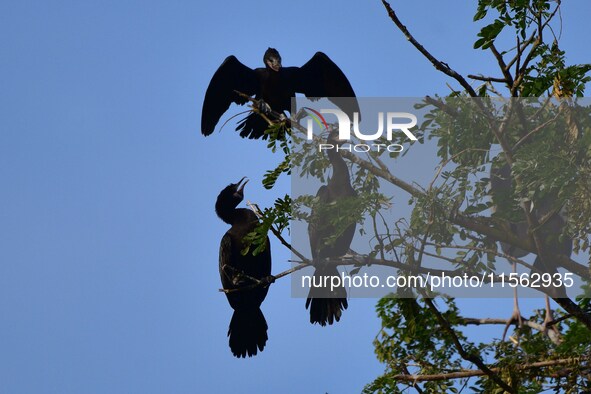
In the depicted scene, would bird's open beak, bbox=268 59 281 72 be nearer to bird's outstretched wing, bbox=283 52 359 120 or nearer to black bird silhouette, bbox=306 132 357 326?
bird's outstretched wing, bbox=283 52 359 120

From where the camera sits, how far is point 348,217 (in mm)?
7918

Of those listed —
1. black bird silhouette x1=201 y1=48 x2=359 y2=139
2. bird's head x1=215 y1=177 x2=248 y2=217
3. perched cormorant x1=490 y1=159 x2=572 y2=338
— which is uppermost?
black bird silhouette x1=201 y1=48 x2=359 y2=139

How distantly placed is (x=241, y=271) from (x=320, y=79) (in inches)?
92.6

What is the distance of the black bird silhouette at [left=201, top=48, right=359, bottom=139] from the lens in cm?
1051

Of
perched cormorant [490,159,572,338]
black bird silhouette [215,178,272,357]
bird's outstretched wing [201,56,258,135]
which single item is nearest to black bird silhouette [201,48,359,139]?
bird's outstretched wing [201,56,258,135]

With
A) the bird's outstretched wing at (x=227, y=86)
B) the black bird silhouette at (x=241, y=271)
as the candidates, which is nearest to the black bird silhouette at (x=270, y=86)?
the bird's outstretched wing at (x=227, y=86)

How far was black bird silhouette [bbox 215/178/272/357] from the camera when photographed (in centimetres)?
1005

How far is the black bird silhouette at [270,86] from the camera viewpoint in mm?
10508

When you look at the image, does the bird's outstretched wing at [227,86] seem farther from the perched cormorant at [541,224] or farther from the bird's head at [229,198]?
the perched cormorant at [541,224]

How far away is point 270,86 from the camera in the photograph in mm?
10695

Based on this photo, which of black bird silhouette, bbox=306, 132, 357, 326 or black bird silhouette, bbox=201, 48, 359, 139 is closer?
black bird silhouette, bbox=306, 132, 357, 326

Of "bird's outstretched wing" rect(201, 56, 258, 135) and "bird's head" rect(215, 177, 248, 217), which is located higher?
"bird's outstretched wing" rect(201, 56, 258, 135)

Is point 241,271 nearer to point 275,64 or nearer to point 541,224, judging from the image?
point 275,64

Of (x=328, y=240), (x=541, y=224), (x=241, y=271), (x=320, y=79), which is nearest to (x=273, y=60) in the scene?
(x=320, y=79)
